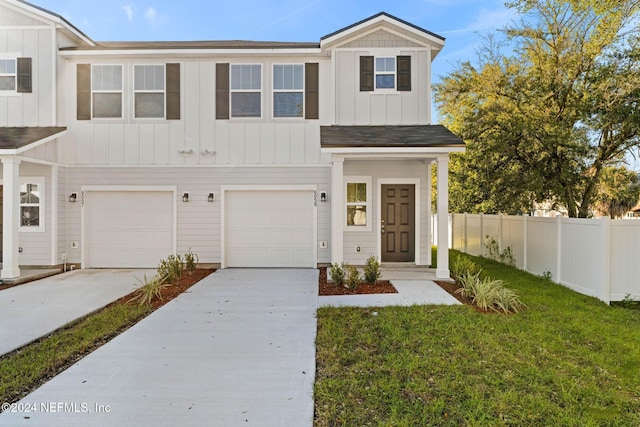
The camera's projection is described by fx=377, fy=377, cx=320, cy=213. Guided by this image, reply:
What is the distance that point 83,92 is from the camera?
10.0 metres

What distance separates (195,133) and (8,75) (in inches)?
196

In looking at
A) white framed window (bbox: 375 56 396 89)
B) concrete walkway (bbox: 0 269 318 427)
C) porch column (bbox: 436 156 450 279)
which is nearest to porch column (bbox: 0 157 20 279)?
concrete walkway (bbox: 0 269 318 427)

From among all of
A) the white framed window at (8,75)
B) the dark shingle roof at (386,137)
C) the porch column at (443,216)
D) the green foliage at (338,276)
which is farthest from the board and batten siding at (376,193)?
the white framed window at (8,75)

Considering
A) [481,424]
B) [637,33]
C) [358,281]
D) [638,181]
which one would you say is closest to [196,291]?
[358,281]

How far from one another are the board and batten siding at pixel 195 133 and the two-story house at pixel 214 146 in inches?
1.1

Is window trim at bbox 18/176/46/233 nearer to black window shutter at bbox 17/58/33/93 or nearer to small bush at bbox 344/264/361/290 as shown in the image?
black window shutter at bbox 17/58/33/93

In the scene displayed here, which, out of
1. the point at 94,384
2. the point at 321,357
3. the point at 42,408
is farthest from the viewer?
the point at 321,357

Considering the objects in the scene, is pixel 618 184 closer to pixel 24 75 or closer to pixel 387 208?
pixel 387 208

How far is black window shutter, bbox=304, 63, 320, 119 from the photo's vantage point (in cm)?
1004

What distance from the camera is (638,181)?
38.9 feet

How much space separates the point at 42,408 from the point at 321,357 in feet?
8.58

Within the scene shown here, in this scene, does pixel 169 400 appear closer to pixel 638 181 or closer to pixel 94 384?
pixel 94 384

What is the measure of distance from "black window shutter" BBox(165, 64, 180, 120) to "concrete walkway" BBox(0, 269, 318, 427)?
5.81 meters

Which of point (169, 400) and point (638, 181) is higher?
point (638, 181)
